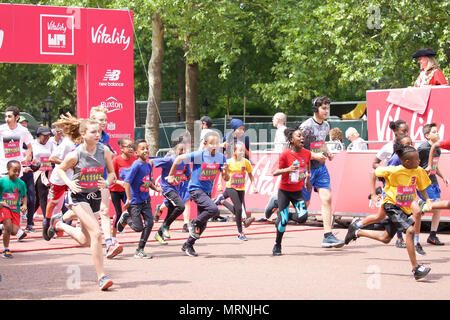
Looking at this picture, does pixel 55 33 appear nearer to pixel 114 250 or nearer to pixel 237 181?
pixel 237 181

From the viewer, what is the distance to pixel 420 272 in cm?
832

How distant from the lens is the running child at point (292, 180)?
1088 cm

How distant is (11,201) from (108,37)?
7.75 meters

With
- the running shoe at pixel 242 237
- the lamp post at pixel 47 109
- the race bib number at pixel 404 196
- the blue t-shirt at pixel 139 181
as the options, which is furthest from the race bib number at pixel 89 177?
the lamp post at pixel 47 109

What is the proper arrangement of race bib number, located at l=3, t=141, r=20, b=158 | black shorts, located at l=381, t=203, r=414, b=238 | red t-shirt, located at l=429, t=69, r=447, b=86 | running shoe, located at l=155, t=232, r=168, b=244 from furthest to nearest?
red t-shirt, located at l=429, t=69, r=447, b=86, race bib number, located at l=3, t=141, r=20, b=158, running shoe, located at l=155, t=232, r=168, b=244, black shorts, located at l=381, t=203, r=414, b=238

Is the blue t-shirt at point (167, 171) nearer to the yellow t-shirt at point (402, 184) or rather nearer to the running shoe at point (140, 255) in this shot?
the running shoe at point (140, 255)

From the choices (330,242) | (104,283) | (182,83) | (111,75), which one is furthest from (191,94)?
(104,283)

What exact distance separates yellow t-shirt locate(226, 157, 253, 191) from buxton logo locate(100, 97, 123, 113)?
5.77 m

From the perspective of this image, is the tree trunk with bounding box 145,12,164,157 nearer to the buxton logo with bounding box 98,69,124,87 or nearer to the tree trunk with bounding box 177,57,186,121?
the tree trunk with bounding box 177,57,186,121

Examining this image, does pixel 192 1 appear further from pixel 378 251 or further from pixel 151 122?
pixel 378 251

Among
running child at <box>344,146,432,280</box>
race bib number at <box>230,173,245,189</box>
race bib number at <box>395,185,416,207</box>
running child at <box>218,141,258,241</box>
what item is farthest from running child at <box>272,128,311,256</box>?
race bib number at <box>230,173,245,189</box>

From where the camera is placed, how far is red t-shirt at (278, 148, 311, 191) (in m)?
10.9

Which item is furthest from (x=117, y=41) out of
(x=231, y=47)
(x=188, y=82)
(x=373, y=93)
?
(x=188, y=82)

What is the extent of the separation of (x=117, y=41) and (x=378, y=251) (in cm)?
966
